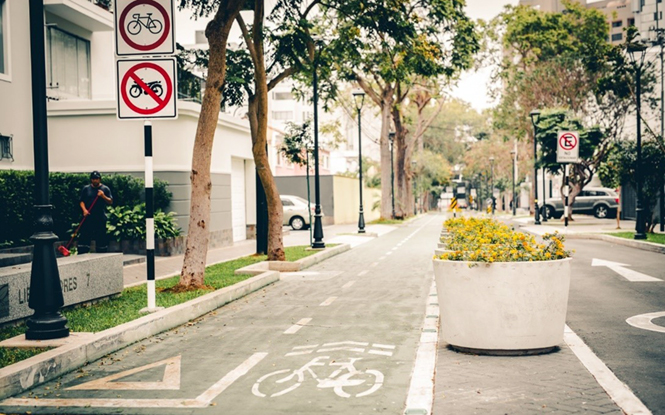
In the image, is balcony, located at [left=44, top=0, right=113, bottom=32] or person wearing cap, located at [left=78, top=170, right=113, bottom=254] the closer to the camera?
person wearing cap, located at [left=78, top=170, right=113, bottom=254]

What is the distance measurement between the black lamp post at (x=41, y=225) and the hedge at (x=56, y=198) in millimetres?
7742

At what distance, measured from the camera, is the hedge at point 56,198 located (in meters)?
16.0

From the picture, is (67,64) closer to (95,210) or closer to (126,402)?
(95,210)

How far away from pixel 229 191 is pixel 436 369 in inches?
754

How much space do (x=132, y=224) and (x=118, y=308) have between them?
33.2 feet

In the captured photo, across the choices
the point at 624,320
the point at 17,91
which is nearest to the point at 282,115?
the point at 17,91

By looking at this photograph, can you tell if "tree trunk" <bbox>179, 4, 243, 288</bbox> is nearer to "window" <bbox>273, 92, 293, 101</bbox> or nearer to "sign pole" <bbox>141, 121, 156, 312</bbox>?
"sign pole" <bbox>141, 121, 156, 312</bbox>

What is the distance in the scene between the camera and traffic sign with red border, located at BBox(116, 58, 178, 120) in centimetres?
953

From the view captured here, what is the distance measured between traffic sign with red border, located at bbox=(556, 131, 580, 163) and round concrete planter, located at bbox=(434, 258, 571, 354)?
2955cm

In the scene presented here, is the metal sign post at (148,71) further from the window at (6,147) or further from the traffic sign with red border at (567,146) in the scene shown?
the traffic sign with red border at (567,146)

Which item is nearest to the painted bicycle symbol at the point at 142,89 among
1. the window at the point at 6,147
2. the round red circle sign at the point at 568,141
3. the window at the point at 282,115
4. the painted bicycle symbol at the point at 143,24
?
the painted bicycle symbol at the point at 143,24

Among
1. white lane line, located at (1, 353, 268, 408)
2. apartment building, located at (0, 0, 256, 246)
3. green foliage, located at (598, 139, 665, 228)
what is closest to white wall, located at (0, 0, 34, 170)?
apartment building, located at (0, 0, 256, 246)

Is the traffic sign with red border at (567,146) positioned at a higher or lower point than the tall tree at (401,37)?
lower

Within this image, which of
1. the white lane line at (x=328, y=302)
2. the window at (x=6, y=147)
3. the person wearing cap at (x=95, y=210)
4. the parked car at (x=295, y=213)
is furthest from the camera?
the parked car at (x=295, y=213)
